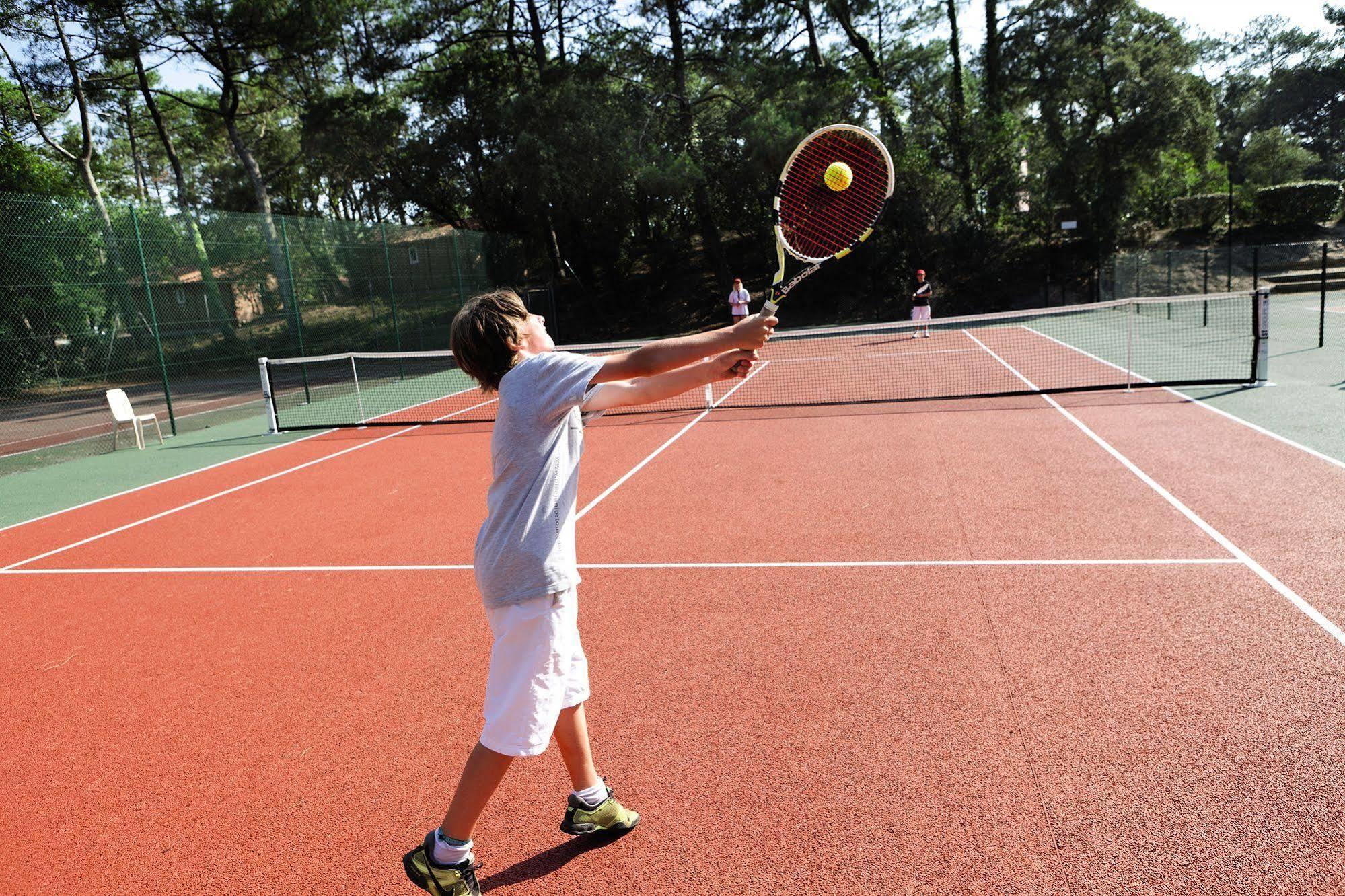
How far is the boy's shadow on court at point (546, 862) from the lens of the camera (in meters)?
2.92

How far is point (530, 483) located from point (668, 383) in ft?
1.84

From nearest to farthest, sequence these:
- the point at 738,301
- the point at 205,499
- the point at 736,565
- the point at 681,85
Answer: the point at 736,565 → the point at 205,499 → the point at 738,301 → the point at 681,85

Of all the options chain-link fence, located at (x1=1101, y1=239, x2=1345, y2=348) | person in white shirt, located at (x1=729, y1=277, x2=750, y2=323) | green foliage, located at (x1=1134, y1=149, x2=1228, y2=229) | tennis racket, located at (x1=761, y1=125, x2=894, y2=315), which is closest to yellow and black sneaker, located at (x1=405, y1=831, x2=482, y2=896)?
tennis racket, located at (x1=761, y1=125, x2=894, y2=315)

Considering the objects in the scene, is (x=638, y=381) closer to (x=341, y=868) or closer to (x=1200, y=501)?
(x=341, y=868)

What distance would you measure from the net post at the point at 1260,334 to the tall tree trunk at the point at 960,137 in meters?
21.5

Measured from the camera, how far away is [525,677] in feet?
8.50

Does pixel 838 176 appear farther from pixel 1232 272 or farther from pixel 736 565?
pixel 1232 272

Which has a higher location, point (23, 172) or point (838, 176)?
point (23, 172)

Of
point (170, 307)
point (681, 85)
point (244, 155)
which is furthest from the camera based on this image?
point (244, 155)

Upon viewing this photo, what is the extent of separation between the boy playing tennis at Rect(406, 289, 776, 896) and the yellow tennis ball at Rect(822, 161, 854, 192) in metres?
1.62

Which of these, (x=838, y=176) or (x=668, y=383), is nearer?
(x=668, y=383)

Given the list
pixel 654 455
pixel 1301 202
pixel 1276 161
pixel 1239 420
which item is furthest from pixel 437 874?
pixel 1276 161

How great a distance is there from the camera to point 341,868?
3059 mm

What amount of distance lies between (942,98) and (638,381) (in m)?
33.9
